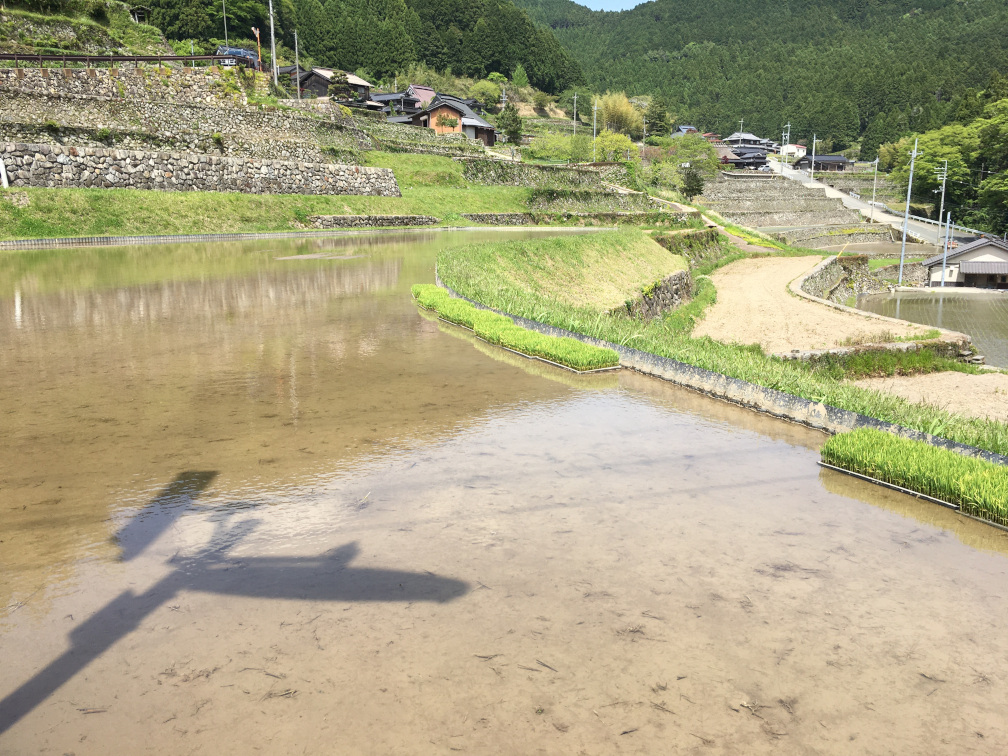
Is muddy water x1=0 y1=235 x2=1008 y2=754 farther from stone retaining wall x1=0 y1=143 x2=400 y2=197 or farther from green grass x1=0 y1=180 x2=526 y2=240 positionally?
stone retaining wall x1=0 y1=143 x2=400 y2=197

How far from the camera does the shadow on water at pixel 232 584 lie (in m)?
5.01

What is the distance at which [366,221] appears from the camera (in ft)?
142

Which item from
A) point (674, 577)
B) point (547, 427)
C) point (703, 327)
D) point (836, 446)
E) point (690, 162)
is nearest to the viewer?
point (674, 577)

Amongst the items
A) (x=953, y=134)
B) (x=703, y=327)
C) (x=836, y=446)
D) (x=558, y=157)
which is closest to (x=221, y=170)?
(x=703, y=327)

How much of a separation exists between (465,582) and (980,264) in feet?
190

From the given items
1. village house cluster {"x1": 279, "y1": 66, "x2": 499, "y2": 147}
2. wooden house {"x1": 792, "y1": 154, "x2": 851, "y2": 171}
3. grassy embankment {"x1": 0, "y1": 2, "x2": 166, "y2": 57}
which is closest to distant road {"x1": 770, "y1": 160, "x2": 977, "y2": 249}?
wooden house {"x1": 792, "y1": 154, "x2": 851, "y2": 171}

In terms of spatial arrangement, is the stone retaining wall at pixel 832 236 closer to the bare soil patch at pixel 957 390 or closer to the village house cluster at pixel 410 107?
the village house cluster at pixel 410 107

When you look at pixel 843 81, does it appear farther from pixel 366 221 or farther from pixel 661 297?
pixel 661 297

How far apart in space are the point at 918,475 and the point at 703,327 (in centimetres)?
2182

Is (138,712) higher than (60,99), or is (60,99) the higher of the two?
(60,99)

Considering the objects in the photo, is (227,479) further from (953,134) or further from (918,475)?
(953,134)

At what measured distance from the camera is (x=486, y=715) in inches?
170

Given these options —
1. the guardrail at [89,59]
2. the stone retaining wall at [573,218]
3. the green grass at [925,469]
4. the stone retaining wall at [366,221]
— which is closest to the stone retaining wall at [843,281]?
the stone retaining wall at [573,218]

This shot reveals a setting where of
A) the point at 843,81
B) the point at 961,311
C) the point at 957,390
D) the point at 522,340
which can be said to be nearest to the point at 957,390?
the point at 957,390
